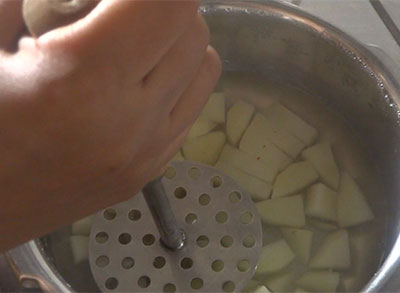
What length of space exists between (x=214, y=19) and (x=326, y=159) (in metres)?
0.22

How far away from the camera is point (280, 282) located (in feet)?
2.07

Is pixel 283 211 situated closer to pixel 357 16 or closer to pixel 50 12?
pixel 357 16

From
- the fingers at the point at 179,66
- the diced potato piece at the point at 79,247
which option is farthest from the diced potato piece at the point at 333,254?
the fingers at the point at 179,66

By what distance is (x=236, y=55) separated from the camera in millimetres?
789

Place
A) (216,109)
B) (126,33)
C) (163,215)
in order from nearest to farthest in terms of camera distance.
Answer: (126,33), (163,215), (216,109)

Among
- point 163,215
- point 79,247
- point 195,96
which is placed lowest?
point 79,247

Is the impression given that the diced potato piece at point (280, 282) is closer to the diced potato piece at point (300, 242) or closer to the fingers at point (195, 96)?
the diced potato piece at point (300, 242)

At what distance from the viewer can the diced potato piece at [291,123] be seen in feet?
2.46

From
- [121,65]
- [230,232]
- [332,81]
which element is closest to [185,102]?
[121,65]

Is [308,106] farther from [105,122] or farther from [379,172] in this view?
[105,122]

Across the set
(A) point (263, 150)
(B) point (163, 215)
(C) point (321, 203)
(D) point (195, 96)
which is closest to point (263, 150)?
(A) point (263, 150)

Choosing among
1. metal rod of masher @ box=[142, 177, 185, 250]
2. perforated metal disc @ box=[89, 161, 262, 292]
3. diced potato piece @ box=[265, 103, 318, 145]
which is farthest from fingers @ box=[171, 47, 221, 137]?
diced potato piece @ box=[265, 103, 318, 145]

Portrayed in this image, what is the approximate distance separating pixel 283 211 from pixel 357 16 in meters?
0.29

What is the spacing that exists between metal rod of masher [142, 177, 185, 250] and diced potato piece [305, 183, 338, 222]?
154 mm
